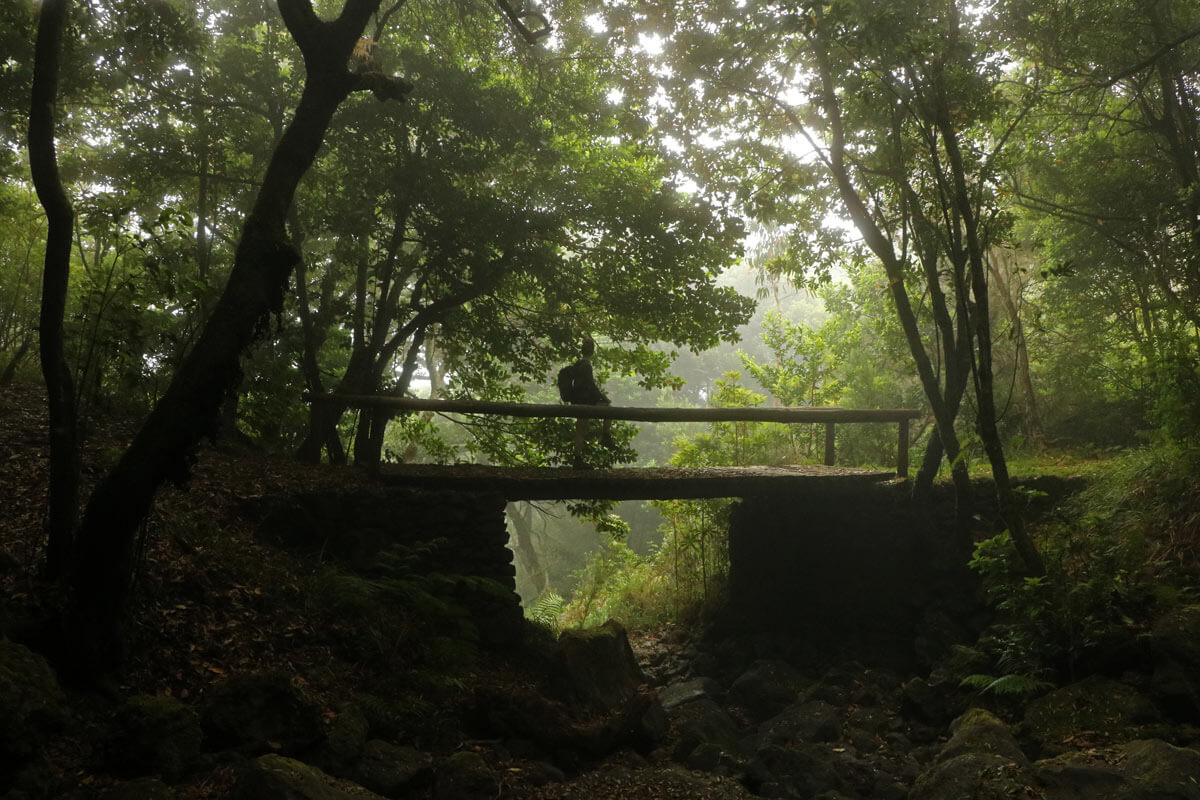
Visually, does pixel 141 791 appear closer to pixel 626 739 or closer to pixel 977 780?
pixel 626 739

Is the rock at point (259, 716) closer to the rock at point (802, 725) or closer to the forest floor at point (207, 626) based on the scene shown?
the forest floor at point (207, 626)

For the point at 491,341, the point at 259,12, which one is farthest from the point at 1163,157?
the point at 259,12

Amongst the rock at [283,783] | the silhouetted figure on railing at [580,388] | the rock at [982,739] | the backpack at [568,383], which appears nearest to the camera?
the rock at [283,783]

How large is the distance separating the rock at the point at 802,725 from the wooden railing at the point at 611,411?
3308mm

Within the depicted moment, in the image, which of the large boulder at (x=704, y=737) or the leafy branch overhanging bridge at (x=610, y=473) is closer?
the large boulder at (x=704, y=737)

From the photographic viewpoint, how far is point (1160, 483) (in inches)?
288

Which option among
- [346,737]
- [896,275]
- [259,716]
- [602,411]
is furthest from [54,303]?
[896,275]

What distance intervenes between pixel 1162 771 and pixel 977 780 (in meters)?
1.05

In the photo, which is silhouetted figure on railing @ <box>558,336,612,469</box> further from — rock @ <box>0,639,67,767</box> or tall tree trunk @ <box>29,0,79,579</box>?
rock @ <box>0,639,67,767</box>

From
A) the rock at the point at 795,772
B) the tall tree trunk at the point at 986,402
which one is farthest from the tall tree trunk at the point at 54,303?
the tall tree trunk at the point at 986,402

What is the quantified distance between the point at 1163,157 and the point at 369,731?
13.6 meters

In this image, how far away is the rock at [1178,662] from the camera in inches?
212

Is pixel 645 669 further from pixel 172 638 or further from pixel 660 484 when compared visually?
pixel 172 638

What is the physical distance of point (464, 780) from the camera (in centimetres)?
439
